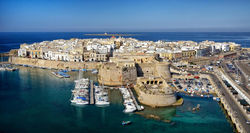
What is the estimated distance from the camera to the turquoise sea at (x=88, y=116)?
15023 millimetres

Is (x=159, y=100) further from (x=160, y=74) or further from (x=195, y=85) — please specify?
(x=160, y=74)

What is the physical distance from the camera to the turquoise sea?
49.3ft

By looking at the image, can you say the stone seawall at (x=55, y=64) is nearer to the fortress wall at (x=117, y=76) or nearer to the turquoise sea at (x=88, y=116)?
the fortress wall at (x=117, y=76)

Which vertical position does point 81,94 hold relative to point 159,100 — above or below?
below

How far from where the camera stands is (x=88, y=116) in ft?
55.6

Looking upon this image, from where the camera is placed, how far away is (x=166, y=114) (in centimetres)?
1709

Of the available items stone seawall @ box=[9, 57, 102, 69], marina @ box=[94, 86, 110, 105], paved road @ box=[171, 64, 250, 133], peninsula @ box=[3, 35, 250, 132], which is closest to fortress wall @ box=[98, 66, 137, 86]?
peninsula @ box=[3, 35, 250, 132]

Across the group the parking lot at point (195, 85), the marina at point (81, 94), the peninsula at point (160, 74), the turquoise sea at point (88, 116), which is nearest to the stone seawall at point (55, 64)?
the peninsula at point (160, 74)

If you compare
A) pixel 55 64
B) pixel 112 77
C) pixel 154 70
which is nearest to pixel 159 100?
pixel 112 77

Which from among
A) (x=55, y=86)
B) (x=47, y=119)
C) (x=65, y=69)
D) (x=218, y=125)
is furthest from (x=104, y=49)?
(x=218, y=125)

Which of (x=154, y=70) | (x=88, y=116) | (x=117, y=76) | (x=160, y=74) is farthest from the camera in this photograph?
(x=154, y=70)

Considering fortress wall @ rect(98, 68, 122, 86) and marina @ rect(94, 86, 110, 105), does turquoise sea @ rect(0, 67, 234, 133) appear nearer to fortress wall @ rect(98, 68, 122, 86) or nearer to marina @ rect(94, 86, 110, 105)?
marina @ rect(94, 86, 110, 105)

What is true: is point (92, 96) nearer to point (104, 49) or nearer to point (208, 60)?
point (104, 49)

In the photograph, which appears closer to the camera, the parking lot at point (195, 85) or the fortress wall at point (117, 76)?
the parking lot at point (195, 85)
